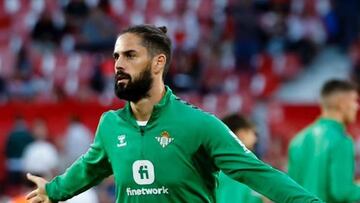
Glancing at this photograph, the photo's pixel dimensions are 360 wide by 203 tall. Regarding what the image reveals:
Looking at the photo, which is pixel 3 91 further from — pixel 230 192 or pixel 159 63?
pixel 159 63

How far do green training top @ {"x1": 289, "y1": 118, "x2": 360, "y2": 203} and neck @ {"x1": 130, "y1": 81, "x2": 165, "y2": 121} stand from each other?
2.56 meters

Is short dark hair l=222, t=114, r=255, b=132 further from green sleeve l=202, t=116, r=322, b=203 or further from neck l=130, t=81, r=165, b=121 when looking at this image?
green sleeve l=202, t=116, r=322, b=203

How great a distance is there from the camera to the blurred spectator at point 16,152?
14117mm

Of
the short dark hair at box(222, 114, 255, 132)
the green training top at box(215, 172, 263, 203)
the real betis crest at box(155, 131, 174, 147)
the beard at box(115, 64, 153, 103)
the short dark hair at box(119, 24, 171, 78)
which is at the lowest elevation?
the green training top at box(215, 172, 263, 203)

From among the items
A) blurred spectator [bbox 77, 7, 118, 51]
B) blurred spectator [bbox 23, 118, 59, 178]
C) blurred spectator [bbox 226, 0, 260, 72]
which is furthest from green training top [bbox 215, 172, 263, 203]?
blurred spectator [bbox 226, 0, 260, 72]

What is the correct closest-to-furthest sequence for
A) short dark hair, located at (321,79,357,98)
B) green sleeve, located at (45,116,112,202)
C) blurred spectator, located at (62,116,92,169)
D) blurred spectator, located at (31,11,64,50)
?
green sleeve, located at (45,116,112,202)
short dark hair, located at (321,79,357,98)
blurred spectator, located at (62,116,92,169)
blurred spectator, located at (31,11,64,50)

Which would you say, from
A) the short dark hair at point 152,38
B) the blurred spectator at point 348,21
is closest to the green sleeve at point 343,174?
the short dark hair at point 152,38

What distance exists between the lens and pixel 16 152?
14125 millimetres

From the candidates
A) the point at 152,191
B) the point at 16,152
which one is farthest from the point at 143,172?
the point at 16,152

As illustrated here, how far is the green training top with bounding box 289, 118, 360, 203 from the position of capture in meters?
7.88

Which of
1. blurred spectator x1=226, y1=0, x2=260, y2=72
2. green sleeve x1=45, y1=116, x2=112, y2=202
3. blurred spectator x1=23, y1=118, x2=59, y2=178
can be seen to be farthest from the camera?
blurred spectator x1=226, y1=0, x2=260, y2=72

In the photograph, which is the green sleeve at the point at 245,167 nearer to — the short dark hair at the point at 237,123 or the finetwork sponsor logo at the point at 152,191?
the finetwork sponsor logo at the point at 152,191

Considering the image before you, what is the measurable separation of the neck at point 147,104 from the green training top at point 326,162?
256 cm

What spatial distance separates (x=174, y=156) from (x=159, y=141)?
4.2 inches
